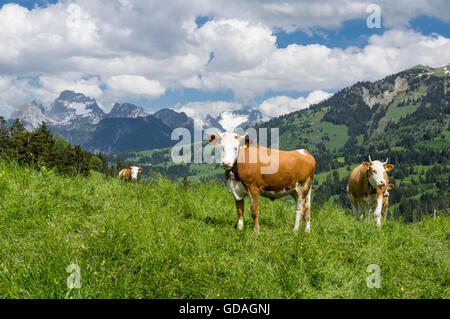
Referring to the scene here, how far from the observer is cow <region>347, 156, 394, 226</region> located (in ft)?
40.4

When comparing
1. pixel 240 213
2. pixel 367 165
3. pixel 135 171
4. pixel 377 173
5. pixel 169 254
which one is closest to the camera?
pixel 169 254

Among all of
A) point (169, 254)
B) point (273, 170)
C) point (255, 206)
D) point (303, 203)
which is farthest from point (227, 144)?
point (169, 254)

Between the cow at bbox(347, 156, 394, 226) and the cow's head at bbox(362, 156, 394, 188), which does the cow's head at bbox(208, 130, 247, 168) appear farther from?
the cow's head at bbox(362, 156, 394, 188)

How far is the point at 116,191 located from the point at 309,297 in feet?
23.3

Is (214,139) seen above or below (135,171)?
below

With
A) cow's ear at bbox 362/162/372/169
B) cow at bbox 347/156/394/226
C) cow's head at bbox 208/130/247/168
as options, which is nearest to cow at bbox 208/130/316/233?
cow's head at bbox 208/130/247/168

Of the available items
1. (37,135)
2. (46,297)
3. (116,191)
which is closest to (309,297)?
(46,297)

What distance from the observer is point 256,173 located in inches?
334

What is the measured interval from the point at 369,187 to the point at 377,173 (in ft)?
3.00

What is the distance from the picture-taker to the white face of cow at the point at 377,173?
12.2 meters

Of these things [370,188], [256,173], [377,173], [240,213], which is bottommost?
[240,213]

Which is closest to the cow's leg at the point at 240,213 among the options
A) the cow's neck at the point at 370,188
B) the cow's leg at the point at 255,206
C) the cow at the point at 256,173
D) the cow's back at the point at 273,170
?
the cow at the point at 256,173

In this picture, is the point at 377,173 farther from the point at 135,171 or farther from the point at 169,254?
Result: the point at 135,171
